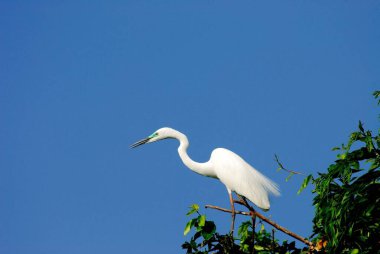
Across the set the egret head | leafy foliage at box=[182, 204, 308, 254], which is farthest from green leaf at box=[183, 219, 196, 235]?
the egret head

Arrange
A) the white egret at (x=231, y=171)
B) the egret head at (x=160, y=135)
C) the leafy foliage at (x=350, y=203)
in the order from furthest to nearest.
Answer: the egret head at (x=160, y=135), the white egret at (x=231, y=171), the leafy foliage at (x=350, y=203)

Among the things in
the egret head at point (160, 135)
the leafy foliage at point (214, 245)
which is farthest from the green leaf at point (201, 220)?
the egret head at point (160, 135)

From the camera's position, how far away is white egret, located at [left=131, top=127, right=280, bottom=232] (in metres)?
6.53

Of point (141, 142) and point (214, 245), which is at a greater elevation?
Answer: point (141, 142)

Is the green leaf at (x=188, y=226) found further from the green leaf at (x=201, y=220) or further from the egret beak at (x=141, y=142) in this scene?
the egret beak at (x=141, y=142)

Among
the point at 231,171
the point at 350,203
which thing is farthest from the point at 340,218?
the point at 231,171

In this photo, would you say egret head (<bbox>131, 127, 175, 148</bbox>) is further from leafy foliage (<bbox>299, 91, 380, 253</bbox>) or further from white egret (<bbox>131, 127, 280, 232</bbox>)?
leafy foliage (<bbox>299, 91, 380, 253</bbox>)

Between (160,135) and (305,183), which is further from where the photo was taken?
(160,135)

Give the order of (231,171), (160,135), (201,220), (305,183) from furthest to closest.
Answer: (160,135) < (231,171) < (305,183) < (201,220)

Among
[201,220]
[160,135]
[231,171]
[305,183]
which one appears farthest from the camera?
[160,135]

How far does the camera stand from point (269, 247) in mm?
4965

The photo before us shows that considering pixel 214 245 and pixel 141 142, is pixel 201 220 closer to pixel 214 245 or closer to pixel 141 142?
pixel 214 245

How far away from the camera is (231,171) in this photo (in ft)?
21.9

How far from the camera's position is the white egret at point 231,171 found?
6531 mm
